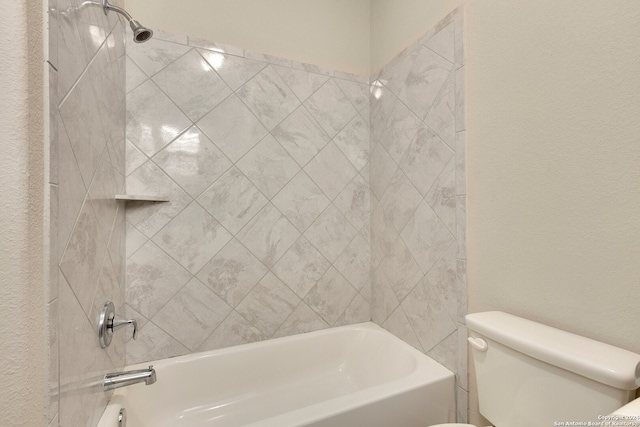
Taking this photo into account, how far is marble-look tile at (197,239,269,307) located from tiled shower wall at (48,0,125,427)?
412 millimetres

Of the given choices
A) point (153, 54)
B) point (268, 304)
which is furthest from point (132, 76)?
point (268, 304)

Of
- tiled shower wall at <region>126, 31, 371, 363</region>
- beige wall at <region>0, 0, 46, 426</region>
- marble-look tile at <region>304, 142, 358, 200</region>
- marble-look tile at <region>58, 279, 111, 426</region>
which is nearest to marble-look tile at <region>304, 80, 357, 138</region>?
tiled shower wall at <region>126, 31, 371, 363</region>

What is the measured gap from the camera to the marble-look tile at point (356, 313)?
5.92ft

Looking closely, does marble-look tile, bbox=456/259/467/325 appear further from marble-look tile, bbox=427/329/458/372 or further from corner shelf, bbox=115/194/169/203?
corner shelf, bbox=115/194/169/203

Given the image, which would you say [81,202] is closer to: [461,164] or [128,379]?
[128,379]

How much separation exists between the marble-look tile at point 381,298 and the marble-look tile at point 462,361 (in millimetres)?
420

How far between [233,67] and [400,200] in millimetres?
1152

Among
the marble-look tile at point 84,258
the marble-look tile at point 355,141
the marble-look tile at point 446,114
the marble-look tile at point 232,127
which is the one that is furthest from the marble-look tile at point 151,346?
the marble-look tile at point 446,114

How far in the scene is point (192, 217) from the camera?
1.47 metres

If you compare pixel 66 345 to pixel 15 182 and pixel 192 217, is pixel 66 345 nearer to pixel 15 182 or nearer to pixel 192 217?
pixel 15 182

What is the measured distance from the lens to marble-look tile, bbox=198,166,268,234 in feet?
4.93

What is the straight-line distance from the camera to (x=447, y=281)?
50.2 inches

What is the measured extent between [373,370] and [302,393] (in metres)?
0.40

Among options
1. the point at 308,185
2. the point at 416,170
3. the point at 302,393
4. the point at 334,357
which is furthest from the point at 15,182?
the point at 334,357
